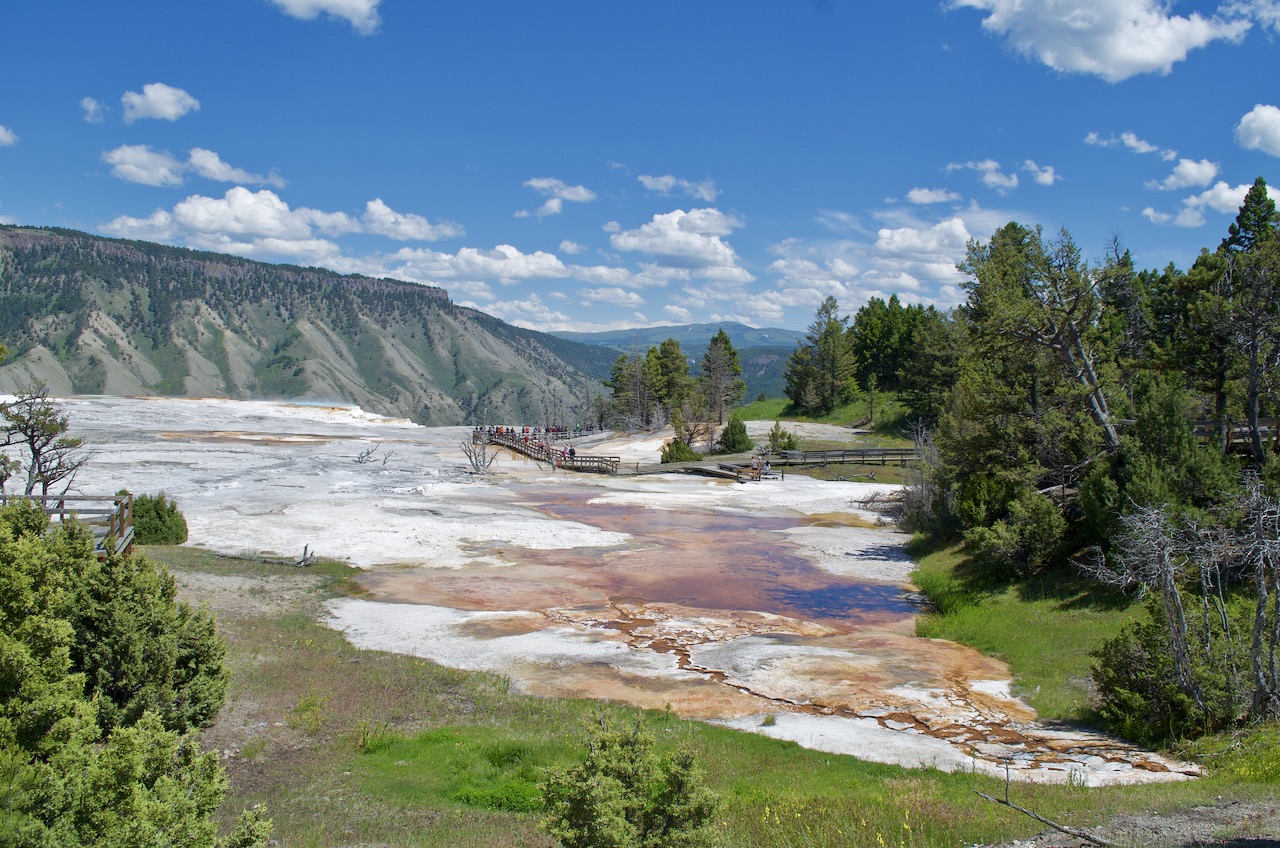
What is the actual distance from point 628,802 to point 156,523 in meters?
27.8

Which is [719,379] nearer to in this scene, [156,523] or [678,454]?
[678,454]

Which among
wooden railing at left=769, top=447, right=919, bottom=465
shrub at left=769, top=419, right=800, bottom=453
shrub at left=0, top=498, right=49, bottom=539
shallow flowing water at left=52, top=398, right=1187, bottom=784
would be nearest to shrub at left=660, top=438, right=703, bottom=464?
shrub at left=769, top=419, right=800, bottom=453

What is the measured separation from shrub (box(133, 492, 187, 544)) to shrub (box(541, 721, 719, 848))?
2673 cm

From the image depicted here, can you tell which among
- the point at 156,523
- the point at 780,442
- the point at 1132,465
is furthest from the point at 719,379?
the point at 1132,465

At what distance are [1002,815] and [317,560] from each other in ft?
79.5

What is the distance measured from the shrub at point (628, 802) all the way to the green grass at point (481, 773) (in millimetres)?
756

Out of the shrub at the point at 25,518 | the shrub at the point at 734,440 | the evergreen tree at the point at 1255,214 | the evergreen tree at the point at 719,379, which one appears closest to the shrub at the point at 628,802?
the shrub at the point at 25,518

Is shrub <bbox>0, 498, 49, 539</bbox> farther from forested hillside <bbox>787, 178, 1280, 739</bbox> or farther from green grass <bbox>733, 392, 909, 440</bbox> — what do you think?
green grass <bbox>733, 392, 909, 440</bbox>

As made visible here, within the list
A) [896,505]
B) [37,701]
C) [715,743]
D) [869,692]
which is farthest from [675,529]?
[37,701]

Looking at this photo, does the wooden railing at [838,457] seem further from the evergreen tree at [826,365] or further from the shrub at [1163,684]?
the shrub at [1163,684]

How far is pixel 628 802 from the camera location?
22.5 ft

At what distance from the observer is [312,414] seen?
139 metres

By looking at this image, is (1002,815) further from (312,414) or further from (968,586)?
(312,414)

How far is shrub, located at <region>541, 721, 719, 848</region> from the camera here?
6.73m
